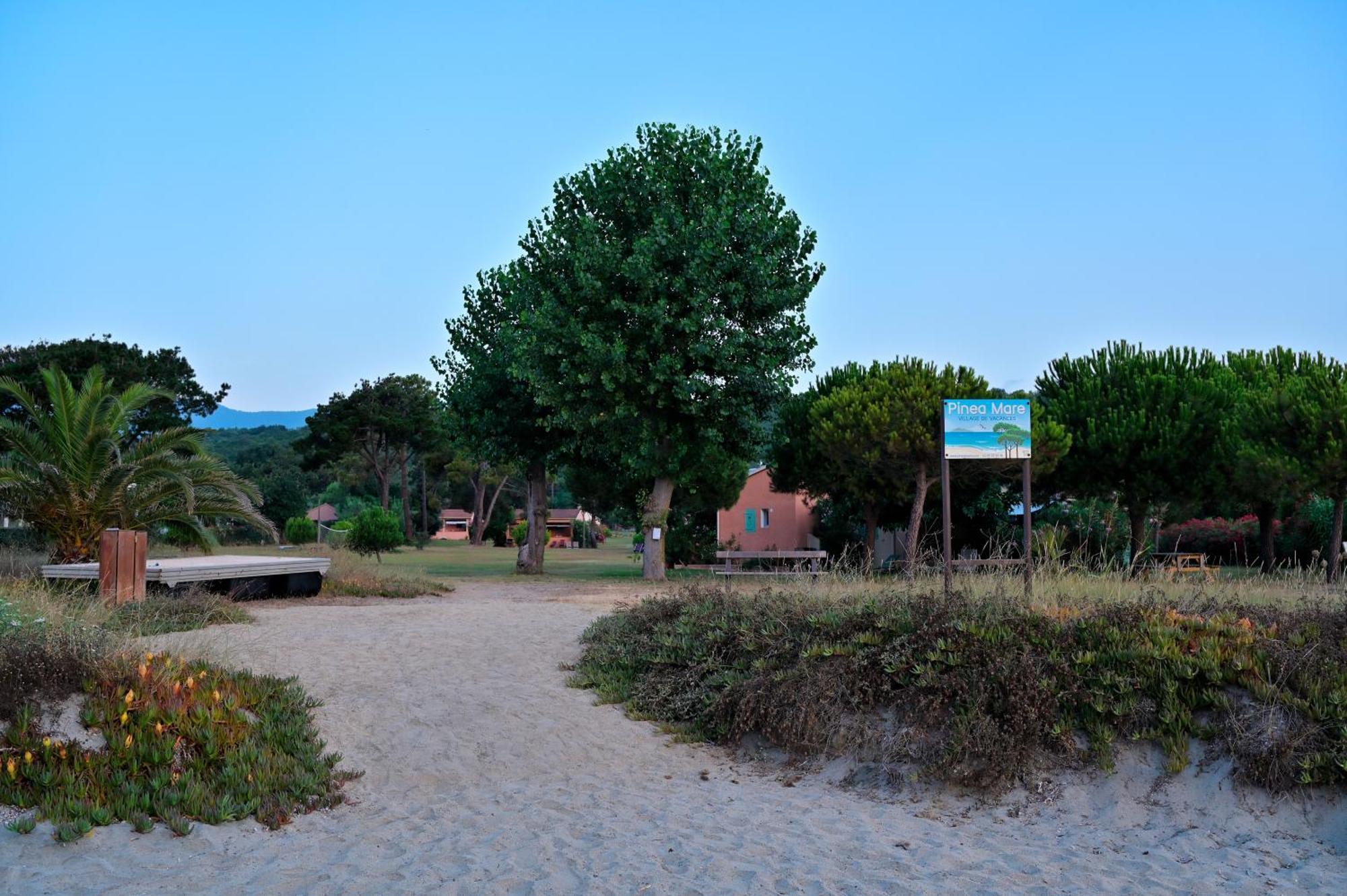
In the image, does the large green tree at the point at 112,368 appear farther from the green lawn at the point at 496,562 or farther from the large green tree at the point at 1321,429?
the large green tree at the point at 1321,429

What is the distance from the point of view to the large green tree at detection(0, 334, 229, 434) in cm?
4475

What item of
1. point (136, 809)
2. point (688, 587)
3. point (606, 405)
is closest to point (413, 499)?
point (606, 405)

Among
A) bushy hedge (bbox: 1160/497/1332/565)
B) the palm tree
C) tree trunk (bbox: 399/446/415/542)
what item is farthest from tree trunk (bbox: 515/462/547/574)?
tree trunk (bbox: 399/446/415/542)

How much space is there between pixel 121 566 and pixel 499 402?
1473 cm

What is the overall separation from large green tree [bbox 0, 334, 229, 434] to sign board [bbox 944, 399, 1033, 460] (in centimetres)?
3784

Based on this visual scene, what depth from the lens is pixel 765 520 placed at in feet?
136

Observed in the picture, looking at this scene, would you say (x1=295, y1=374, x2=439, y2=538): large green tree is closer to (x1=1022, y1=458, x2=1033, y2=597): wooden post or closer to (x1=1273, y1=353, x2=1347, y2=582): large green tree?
(x1=1273, y1=353, x2=1347, y2=582): large green tree

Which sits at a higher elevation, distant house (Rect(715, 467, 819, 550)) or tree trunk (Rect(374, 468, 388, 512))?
Answer: tree trunk (Rect(374, 468, 388, 512))

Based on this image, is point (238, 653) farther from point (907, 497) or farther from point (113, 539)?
point (907, 497)

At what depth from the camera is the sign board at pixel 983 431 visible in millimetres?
13469

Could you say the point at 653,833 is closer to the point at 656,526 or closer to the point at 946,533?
the point at 946,533

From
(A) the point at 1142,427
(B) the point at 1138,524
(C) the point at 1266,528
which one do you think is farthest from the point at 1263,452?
(C) the point at 1266,528

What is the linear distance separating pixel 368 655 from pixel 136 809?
15.3 ft

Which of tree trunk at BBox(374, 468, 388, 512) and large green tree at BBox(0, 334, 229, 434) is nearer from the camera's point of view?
large green tree at BBox(0, 334, 229, 434)
